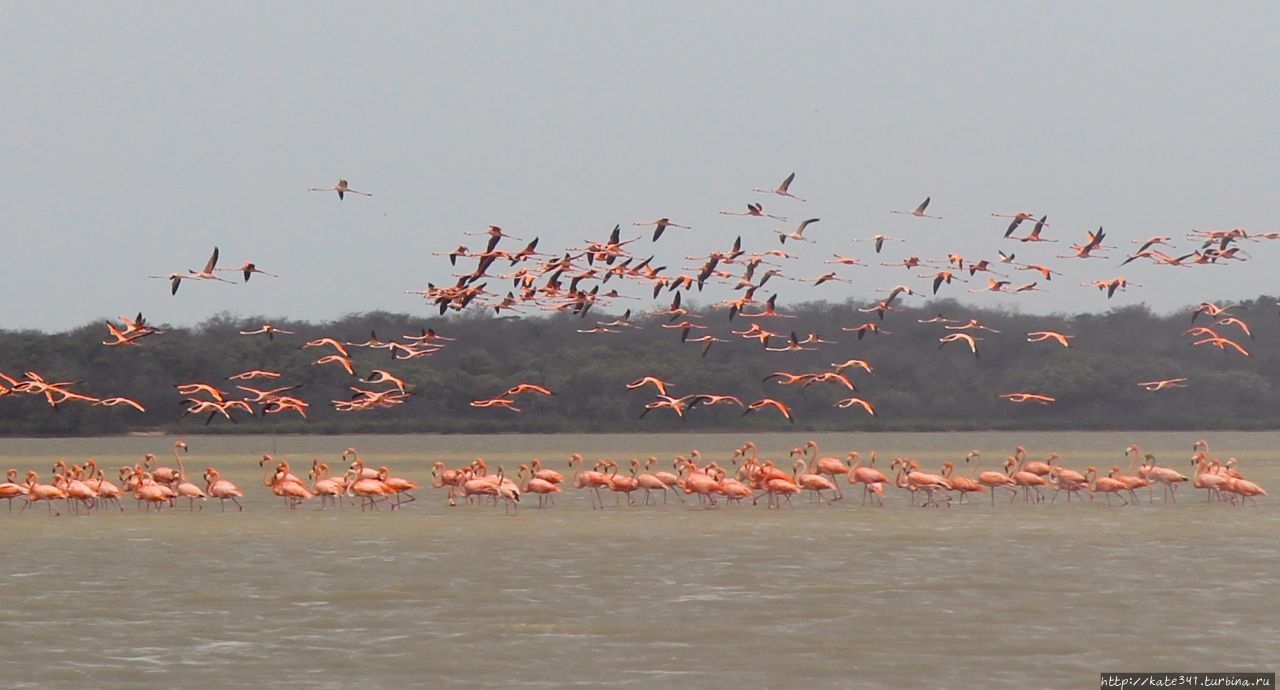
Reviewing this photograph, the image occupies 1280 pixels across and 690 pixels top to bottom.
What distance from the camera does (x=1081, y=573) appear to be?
808 inches

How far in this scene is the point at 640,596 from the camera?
1889 cm

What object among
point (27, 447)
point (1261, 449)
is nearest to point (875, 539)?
point (1261, 449)

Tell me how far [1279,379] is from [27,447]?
204 feet

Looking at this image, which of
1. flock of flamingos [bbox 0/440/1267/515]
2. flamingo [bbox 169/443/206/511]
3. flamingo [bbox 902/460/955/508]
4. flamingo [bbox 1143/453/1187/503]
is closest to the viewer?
flock of flamingos [bbox 0/440/1267/515]

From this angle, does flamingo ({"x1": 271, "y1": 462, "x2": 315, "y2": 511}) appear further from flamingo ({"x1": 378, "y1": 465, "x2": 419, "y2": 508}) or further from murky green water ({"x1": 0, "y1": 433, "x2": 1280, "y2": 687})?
flamingo ({"x1": 378, "y1": 465, "x2": 419, "y2": 508})

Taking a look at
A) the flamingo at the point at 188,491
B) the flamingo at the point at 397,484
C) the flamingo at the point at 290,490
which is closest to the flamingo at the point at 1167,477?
the flamingo at the point at 397,484

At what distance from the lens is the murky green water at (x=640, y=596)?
14922 millimetres

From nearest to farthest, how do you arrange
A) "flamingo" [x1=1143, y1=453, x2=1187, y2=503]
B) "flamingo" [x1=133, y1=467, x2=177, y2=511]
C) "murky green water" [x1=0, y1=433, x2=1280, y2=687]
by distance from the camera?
"murky green water" [x1=0, y1=433, x2=1280, y2=687] → "flamingo" [x1=133, y1=467, x2=177, y2=511] → "flamingo" [x1=1143, y1=453, x2=1187, y2=503]

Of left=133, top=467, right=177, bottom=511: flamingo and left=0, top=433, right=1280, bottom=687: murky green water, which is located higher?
left=133, top=467, right=177, bottom=511: flamingo

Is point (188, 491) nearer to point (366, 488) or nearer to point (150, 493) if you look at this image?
point (150, 493)

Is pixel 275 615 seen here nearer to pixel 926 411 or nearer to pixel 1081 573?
Result: pixel 1081 573

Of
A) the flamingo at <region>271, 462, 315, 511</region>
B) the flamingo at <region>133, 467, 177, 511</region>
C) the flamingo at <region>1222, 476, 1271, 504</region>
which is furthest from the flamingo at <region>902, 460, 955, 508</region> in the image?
the flamingo at <region>133, 467, 177, 511</region>

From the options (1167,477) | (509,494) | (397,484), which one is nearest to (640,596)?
(509,494)

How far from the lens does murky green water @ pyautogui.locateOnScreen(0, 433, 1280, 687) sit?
587 inches
